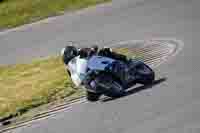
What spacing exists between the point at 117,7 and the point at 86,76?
13588 millimetres

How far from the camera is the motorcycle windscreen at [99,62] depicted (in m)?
15.5

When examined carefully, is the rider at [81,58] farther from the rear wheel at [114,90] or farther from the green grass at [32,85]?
the green grass at [32,85]

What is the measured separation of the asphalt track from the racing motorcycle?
307 mm

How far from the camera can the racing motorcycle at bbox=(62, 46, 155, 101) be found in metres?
15.4

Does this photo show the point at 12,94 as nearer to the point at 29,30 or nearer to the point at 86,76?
the point at 86,76

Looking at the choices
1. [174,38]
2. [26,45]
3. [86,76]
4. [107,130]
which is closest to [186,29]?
[174,38]

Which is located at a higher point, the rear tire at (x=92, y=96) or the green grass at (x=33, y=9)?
the rear tire at (x=92, y=96)

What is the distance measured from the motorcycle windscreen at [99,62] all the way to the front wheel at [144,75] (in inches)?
25.2

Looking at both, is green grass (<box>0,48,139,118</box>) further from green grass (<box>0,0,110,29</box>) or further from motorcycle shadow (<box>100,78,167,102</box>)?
green grass (<box>0,0,110,29</box>)

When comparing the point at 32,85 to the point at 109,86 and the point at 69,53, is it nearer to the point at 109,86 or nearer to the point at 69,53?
the point at 69,53

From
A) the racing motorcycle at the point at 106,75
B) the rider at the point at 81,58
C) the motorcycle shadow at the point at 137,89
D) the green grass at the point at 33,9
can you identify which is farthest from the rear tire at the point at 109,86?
the green grass at the point at 33,9

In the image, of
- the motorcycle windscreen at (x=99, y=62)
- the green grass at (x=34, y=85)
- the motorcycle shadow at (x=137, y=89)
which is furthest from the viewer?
the green grass at (x=34, y=85)

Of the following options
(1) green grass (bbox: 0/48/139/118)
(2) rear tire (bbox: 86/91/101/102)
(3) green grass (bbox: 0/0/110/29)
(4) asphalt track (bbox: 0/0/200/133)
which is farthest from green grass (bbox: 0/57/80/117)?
(3) green grass (bbox: 0/0/110/29)

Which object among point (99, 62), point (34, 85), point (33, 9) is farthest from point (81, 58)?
point (33, 9)
